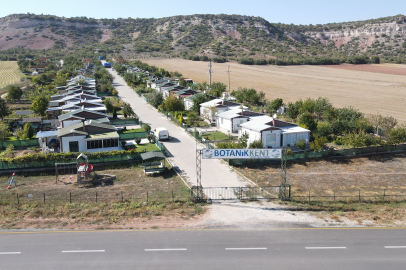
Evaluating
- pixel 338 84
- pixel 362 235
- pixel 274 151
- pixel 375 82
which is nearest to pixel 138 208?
pixel 274 151

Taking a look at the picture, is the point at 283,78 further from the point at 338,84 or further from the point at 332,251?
the point at 332,251

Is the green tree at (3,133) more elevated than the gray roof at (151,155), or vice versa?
the green tree at (3,133)

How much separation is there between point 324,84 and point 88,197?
89620 mm

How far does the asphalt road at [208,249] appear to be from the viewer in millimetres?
16000

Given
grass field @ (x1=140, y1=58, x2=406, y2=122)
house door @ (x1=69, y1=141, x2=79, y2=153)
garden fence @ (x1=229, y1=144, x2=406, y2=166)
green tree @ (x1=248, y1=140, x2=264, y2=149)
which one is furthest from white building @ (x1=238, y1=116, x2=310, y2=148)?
grass field @ (x1=140, y1=58, x2=406, y2=122)

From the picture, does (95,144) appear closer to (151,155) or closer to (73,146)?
(73,146)

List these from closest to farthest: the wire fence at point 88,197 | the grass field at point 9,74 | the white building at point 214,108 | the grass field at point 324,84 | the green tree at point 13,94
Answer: the wire fence at point 88,197, the white building at point 214,108, the green tree at point 13,94, the grass field at point 324,84, the grass field at point 9,74

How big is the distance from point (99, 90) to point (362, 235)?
7408 cm

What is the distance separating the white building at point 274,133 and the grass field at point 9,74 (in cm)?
8323

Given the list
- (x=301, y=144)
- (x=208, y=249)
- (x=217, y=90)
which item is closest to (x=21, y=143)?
(x=208, y=249)

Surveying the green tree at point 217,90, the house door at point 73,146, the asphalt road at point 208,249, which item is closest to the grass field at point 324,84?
the green tree at point 217,90

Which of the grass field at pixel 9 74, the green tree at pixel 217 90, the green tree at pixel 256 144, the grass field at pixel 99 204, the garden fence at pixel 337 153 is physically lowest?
the grass field at pixel 99 204

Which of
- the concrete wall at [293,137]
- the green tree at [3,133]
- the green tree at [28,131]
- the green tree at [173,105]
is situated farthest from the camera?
the green tree at [173,105]

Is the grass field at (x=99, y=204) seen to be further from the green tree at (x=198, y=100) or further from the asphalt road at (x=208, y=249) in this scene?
the green tree at (x=198, y=100)
